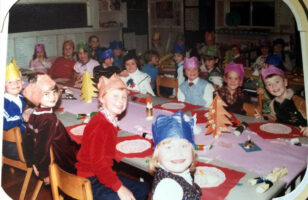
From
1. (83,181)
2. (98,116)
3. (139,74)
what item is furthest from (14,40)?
(83,181)

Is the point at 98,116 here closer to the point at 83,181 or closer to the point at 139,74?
the point at 83,181

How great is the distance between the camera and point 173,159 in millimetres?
1206

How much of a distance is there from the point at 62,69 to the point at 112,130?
8.52 feet

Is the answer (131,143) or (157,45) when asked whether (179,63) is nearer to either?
(131,143)

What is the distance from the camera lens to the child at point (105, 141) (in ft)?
4.96

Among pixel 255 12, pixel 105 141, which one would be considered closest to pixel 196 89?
pixel 105 141

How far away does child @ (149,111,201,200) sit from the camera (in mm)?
1207

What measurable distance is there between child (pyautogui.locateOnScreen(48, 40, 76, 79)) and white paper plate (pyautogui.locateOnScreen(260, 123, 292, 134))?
8.16 ft

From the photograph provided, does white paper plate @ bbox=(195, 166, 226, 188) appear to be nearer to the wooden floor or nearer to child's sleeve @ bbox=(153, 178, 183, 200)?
child's sleeve @ bbox=(153, 178, 183, 200)

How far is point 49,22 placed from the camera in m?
4.48

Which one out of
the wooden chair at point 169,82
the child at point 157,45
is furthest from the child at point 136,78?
the child at point 157,45

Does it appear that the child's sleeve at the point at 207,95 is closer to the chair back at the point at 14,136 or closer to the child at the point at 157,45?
the chair back at the point at 14,136

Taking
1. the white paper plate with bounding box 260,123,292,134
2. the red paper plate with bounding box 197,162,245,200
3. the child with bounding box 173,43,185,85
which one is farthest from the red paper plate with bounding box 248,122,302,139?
the child with bounding box 173,43,185,85

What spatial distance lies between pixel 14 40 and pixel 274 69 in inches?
124
